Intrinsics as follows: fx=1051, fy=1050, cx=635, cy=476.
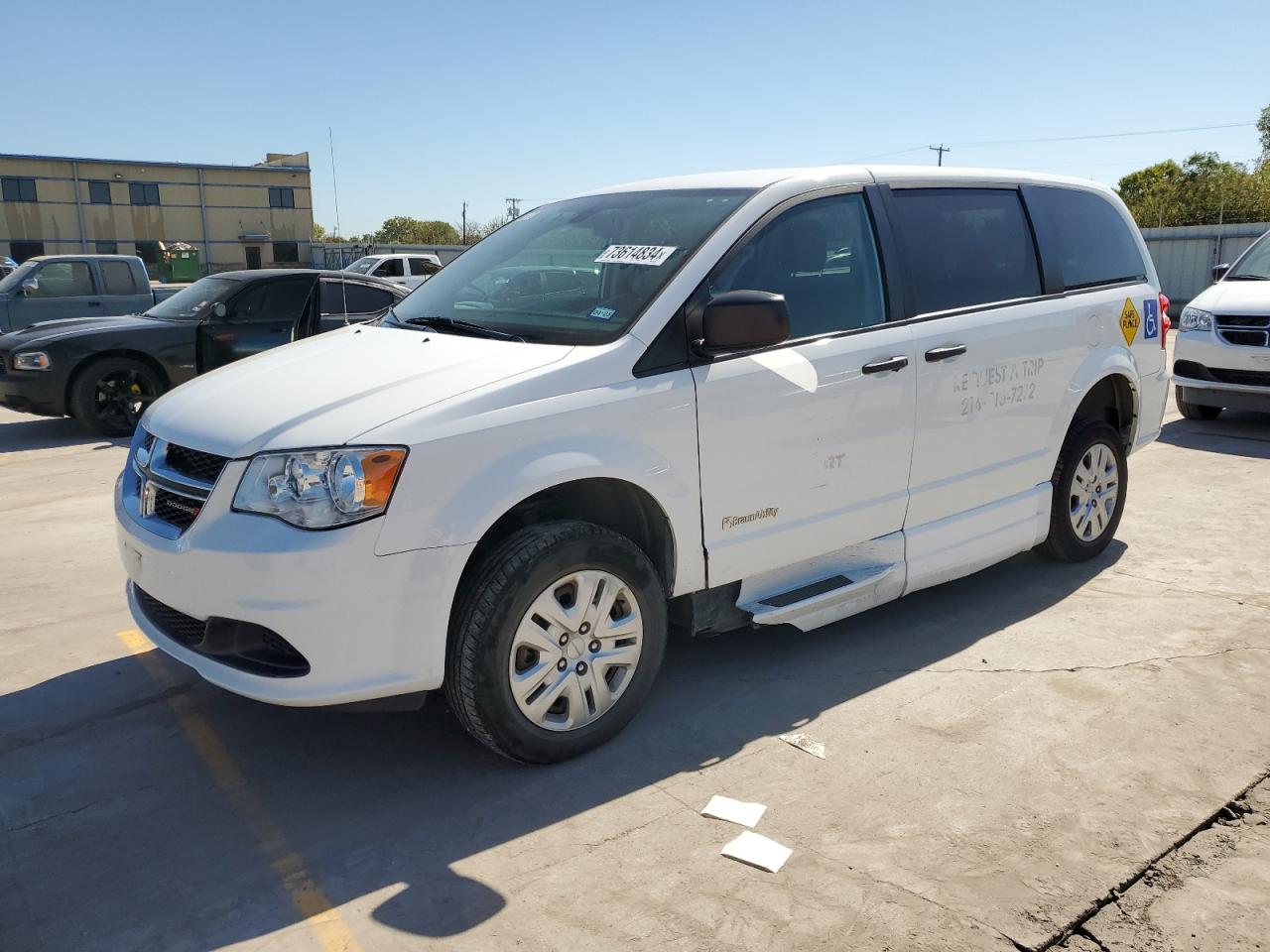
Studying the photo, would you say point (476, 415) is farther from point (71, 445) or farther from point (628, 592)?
point (71, 445)

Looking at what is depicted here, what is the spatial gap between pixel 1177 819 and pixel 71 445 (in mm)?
9664

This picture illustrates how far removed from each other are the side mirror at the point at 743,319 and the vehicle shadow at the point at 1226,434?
645cm

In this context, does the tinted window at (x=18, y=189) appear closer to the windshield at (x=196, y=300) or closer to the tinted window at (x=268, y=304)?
the windshield at (x=196, y=300)

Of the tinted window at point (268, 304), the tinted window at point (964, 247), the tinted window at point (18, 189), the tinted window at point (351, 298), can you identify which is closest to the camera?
the tinted window at point (964, 247)

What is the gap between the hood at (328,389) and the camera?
3.14 m

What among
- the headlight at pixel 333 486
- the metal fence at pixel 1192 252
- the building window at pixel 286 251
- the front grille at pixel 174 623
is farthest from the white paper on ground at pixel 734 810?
the building window at pixel 286 251

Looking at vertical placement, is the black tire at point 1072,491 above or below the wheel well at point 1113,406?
below

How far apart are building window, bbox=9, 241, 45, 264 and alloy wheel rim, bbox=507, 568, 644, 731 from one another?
5907 cm

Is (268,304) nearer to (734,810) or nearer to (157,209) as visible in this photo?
(734,810)

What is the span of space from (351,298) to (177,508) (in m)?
8.01

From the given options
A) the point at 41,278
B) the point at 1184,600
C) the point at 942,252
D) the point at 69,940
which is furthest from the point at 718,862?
the point at 41,278

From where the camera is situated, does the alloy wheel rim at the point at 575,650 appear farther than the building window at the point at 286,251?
No

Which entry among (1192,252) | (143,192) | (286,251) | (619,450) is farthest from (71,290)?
(286,251)

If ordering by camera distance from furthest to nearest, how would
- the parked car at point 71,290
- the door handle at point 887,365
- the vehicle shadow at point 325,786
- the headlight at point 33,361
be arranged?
the parked car at point 71,290
the headlight at point 33,361
the door handle at point 887,365
the vehicle shadow at point 325,786
